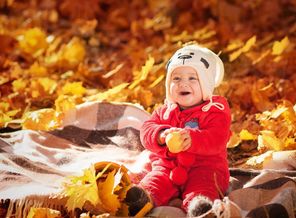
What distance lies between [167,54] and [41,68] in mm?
916

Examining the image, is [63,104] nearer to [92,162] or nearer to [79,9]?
[92,162]

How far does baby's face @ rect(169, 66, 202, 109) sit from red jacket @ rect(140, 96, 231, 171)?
4 centimetres

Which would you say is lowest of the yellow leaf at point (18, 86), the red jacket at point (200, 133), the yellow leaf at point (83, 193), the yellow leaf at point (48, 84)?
the yellow leaf at point (48, 84)

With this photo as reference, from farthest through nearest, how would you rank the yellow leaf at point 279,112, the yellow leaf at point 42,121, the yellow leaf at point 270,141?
the yellow leaf at point 42,121, the yellow leaf at point 279,112, the yellow leaf at point 270,141

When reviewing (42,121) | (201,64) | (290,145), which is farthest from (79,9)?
(201,64)

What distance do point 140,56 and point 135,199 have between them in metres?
2.55

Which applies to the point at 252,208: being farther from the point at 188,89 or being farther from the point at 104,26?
the point at 104,26

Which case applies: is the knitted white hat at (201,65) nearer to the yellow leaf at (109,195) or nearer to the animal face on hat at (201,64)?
the animal face on hat at (201,64)

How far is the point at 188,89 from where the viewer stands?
2.19 m

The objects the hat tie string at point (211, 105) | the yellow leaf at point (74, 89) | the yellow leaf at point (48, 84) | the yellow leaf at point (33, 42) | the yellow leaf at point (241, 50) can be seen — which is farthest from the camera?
the yellow leaf at point (33, 42)

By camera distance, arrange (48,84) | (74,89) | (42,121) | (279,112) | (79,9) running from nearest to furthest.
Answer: (279,112) → (42,121) → (74,89) → (48,84) → (79,9)

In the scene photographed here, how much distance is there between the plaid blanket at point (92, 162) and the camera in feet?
6.82

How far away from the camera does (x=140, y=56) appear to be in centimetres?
450

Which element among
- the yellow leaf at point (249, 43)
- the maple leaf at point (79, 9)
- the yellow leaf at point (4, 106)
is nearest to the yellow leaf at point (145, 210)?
the yellow leaf at point (4, 106)
